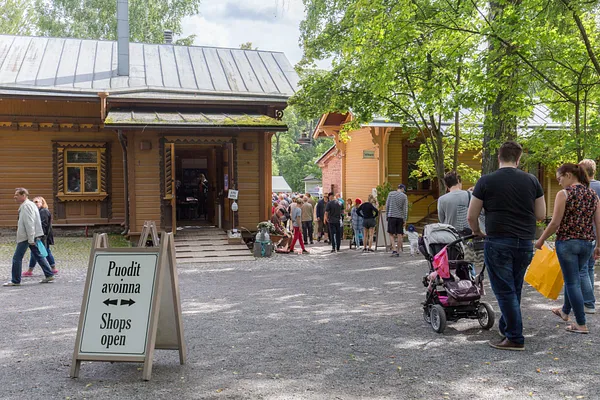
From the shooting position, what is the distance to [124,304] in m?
4.73

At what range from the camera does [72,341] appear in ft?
19.6

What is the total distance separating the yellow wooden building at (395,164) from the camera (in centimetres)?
1975

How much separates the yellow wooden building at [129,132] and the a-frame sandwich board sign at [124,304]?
8820 millimetres

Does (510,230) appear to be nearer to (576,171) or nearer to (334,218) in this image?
(576,171)

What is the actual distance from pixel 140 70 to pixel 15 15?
1924cm

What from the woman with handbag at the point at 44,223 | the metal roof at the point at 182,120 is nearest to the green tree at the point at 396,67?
the metal roof at the point at 182,120

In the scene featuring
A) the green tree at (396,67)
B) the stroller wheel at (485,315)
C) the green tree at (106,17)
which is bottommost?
the stroller wheel at (485,315)

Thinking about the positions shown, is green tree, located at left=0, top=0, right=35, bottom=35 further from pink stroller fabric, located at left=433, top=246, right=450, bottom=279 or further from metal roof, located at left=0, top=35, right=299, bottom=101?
pink stroller fabric, located at left=433, top=246, right=450, bottom=279

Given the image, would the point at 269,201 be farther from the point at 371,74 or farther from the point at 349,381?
the point at 349,381

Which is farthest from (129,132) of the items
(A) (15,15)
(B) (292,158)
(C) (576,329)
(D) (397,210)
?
(B) (292,158)

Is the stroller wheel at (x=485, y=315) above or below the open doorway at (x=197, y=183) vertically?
below

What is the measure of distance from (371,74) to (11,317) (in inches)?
337

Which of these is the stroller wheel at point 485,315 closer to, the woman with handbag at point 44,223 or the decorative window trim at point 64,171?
the woman with handbag at point 44,223

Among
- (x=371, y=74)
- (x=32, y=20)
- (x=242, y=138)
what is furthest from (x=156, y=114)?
(x=32, y=20)
